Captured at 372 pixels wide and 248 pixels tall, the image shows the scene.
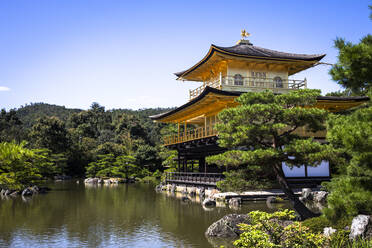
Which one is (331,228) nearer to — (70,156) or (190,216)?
(190,216)

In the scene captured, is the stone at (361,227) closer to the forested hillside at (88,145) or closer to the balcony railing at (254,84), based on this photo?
the balcony railing at (254,84)

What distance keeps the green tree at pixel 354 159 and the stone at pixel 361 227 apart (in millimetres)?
970

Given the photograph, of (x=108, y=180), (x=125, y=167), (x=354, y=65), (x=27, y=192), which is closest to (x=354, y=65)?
(x=354, y=65)

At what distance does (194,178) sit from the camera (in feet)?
70.8

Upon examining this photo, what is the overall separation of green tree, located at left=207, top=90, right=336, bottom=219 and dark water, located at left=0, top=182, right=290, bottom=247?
2.73m

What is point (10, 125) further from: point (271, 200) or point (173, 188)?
point (271, 200)

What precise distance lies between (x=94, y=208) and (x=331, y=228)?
36.6 feet

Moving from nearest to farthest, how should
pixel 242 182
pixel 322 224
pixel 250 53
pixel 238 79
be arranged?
pixel 322 224, pixel 242 182, pixel 250 53, pixel 238 79

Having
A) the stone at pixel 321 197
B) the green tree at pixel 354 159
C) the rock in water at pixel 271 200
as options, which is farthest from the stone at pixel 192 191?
the green tree at pixel 354 159

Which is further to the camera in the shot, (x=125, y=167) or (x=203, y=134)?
(x=125, y=167)

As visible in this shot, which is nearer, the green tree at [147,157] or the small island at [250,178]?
the small island at [250,178]

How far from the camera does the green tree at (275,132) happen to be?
9534 mm

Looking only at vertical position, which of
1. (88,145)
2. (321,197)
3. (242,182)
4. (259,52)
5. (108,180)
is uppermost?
(259,52)

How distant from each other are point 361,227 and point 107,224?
7855 mm
